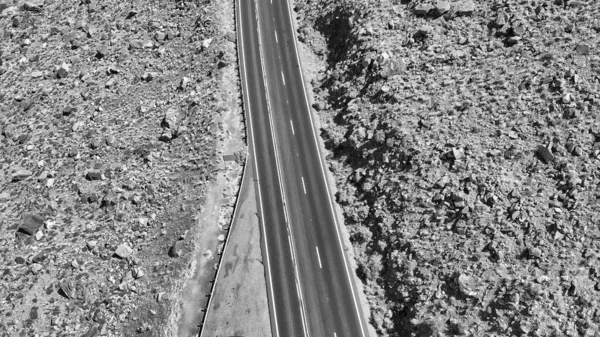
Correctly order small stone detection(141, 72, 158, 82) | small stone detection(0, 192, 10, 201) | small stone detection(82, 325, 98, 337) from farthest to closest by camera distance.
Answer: small stone detection(141, 72, 158, 82)
small stone detection(0, 192, 10, 201)
small stone detection(82, 325, 98, 337)

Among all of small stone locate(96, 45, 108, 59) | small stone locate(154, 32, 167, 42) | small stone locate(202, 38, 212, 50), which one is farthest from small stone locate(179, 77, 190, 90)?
small stone locate(96, 45, 108, 59)

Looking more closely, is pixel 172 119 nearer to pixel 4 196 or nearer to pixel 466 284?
pixel 4 196

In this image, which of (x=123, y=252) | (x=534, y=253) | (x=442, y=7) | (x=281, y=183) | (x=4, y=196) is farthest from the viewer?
(x=4, y=196)

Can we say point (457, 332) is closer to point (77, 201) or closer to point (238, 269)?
point (238, 269)

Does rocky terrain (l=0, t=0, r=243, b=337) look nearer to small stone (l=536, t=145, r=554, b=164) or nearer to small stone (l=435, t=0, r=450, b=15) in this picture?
small stone (l=435, t=0, r=450, b=15)

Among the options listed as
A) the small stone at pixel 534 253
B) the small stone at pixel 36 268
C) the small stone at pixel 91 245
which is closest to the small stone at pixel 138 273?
the small stone at pixel 91 245

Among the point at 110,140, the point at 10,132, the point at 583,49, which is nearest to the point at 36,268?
the point at 110,140

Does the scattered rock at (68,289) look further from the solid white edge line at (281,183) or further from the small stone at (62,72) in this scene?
the small stone at (62,72)
